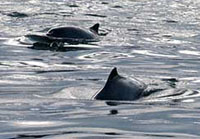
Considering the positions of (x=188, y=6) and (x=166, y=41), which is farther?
(x=188, y=6)

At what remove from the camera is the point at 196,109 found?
1023cm

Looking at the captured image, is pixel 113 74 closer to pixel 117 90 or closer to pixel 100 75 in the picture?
pixel 117 90

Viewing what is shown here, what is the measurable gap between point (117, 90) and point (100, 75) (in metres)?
2.91

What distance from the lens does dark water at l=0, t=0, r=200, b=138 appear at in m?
8.88

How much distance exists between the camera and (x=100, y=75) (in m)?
13.7

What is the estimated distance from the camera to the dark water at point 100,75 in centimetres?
888

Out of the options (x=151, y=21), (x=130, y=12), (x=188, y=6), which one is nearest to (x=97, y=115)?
(x=151, y=21)

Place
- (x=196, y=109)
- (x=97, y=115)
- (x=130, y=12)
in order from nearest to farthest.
Answer: (x=97, y=115), (x=196, y=109), (x=130, y=12)

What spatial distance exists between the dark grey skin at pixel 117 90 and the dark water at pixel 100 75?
0.67 feet

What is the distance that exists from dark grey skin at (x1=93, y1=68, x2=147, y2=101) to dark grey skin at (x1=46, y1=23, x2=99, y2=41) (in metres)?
8.47

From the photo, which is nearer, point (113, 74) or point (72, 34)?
point (113, 74)

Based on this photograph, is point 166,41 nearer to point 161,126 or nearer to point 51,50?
point 51,50

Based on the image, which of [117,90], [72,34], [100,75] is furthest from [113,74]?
[72,34]

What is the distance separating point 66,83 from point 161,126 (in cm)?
392
